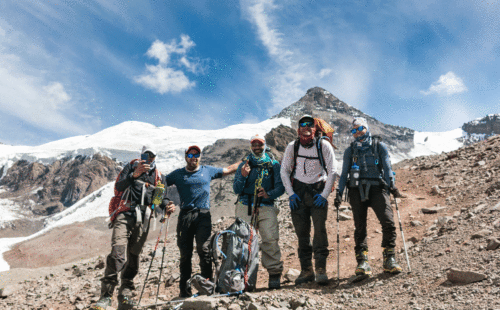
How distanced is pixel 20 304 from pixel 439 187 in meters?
13.8

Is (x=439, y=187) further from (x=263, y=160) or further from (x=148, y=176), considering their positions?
(x=148, y=176)

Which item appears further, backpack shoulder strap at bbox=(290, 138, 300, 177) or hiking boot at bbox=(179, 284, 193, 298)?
backpack shoulder strap at bbox=(290, 138, 300, 177)

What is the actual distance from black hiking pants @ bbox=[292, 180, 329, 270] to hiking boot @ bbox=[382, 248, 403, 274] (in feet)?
3.35

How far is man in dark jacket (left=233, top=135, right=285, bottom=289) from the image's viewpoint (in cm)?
543

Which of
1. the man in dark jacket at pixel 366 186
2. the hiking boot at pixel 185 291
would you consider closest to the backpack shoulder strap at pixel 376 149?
the man in dark jacket at pixel 366 186

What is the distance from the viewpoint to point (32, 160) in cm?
17438

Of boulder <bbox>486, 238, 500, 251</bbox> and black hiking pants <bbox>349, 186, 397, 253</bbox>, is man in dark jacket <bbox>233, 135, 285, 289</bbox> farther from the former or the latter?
boulder <bbox>486, 238, 500, 251</bbox>

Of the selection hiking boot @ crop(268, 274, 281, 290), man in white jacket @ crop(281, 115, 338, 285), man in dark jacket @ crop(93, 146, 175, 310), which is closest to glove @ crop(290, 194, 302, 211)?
man in white jacket @ crop(281, 115, 338, 285)

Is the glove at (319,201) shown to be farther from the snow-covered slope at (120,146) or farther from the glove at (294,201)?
the snow-covered slope at (120,146)

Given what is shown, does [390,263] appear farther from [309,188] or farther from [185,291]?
[185,291]

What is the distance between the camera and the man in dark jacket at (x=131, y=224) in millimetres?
4871

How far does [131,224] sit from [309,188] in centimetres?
312

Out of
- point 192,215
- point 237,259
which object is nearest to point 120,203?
point 192,215

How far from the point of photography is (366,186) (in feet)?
17.7
